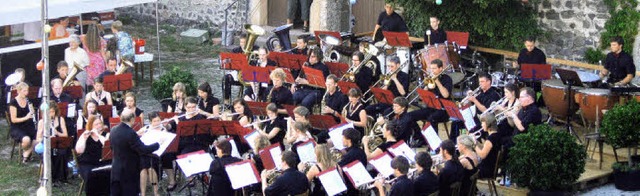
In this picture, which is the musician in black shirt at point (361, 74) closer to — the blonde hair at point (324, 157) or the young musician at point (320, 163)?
the young musician at point (320, 163)

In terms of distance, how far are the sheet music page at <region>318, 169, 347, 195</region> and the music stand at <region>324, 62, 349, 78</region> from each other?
4.72 metres

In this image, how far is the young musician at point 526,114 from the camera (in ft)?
47.3

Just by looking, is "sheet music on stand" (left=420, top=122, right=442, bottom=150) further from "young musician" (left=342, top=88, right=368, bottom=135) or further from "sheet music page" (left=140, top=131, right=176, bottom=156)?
"sheet music page" (left=140, top=131, right=176, bottom=156)

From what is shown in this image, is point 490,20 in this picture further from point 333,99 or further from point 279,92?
point 279,92

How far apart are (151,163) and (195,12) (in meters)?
11.2

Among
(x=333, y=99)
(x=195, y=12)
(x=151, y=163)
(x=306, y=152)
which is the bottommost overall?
(x=151, y=163)

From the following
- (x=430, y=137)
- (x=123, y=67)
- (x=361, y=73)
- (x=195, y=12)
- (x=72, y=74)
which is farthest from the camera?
(x=195, y=12)

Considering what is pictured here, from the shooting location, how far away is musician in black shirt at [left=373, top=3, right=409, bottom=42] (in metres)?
19.6

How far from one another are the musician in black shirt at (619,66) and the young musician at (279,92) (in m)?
4.50

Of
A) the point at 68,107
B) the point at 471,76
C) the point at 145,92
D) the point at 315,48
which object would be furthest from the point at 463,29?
the point at 68,107

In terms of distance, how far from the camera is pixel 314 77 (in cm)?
1634

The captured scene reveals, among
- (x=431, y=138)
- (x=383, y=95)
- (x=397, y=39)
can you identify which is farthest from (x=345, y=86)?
(x=397, y=39)

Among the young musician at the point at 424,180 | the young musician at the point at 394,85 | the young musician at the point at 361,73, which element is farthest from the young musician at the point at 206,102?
the young musician at the point at 424,180

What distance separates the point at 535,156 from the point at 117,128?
4791mm
